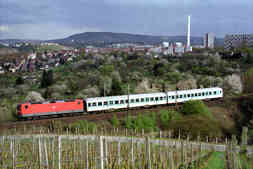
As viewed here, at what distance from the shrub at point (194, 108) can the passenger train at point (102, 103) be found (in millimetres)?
2313

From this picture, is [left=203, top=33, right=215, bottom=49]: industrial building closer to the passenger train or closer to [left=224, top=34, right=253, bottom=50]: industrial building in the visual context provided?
[left=224, top=34, right=253, bottom=50]: industrial building

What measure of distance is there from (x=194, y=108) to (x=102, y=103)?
10.2 meters

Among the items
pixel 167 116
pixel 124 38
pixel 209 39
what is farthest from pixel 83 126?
pixel 124 38

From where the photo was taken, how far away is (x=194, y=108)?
31984 mm

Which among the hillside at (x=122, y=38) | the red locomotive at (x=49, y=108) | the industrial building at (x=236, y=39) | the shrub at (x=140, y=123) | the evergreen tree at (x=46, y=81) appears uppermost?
the hillside at (x=122, y=38)

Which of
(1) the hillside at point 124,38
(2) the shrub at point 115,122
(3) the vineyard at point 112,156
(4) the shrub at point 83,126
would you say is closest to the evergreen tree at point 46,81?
(2) the shrub at point 115,122

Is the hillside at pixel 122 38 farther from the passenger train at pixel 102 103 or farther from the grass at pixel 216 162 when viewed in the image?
the grass at pixel 216 162

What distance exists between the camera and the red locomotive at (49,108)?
93.1 ft

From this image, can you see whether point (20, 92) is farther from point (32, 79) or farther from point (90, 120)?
point (90, 120)

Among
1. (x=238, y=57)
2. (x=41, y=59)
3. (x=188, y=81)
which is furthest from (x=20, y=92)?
(x=238, y=57)

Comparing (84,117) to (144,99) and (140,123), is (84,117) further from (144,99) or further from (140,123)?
(144,99)

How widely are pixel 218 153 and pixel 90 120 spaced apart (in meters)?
13.1

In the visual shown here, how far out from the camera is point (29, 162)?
13.2 meters

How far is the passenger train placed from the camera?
28688mm
